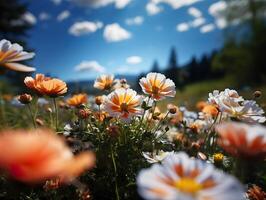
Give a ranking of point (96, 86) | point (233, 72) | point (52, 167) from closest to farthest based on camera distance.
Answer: point (52, 167) → point (96, 86) → point (233, 72)

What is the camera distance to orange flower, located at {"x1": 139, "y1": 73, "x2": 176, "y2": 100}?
64.7 inches

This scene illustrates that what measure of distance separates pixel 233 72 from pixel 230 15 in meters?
4.54

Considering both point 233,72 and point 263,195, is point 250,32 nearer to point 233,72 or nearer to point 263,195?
point 233,72

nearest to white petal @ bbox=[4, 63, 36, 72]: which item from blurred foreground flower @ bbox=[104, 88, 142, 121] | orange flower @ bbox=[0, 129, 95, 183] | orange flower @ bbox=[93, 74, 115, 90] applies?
orange flower @ bbox=[0, 129, 95, 183]

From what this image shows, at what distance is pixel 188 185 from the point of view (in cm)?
69

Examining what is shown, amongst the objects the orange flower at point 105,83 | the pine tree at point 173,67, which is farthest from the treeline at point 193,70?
the orange flower at point 105,83

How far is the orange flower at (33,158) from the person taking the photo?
545 millimetres

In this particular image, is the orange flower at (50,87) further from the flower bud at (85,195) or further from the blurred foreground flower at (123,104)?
the flower bud at (85,195)

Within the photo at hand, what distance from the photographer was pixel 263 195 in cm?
139

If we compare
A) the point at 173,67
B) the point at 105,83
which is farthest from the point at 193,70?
the point at 105,83

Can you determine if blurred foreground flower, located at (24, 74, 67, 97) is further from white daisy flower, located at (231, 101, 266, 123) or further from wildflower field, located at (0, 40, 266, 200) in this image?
white daisy flower, located at (231, 101, 266, 123)

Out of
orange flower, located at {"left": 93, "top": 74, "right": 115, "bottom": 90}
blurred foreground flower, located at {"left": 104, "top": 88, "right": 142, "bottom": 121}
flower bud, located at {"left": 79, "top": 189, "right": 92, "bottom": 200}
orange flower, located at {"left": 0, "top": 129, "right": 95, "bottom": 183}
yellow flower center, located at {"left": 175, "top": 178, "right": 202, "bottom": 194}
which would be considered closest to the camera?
orange flower, located at {"left": 0, "top": 129, "right": 95, "bottom": 183}

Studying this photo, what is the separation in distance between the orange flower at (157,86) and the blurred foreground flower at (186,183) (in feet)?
2.92

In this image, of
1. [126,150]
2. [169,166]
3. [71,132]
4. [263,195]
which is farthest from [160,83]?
[169,166]
